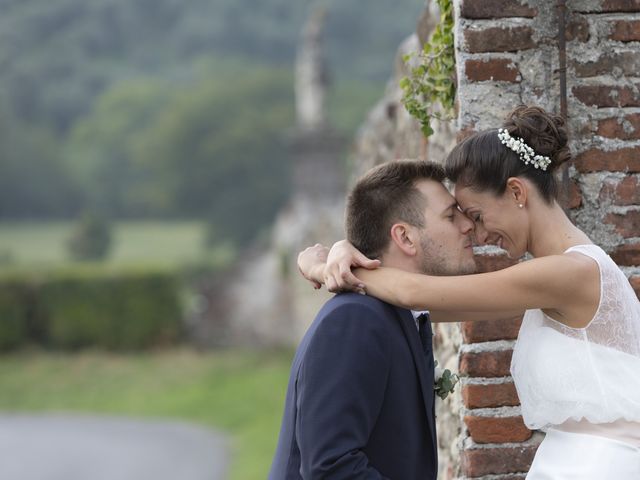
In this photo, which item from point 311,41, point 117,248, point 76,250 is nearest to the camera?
point 311,41

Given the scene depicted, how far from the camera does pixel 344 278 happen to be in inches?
103

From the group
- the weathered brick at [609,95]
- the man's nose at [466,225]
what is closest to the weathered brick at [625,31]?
the weathered brick at [609,95]

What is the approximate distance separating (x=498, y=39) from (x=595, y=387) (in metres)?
1.23

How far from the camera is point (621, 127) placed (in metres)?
3.34

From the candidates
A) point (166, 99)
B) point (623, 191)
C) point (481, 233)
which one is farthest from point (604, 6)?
point (166, 99)

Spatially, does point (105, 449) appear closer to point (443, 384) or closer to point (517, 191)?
point (443, 384)

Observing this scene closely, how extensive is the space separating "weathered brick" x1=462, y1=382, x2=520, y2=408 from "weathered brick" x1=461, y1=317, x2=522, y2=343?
0.50 ft

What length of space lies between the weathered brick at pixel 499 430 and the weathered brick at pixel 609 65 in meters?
1.16

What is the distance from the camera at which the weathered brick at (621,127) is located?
3342 mm

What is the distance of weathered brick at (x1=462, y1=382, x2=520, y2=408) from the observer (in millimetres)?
3375

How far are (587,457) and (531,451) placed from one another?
0.73 m

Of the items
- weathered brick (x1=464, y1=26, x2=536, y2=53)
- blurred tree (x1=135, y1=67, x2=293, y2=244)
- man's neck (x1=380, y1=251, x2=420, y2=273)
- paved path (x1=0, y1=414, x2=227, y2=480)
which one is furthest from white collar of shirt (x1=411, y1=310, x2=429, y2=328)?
blurred tree (x1=135, y1=67, x2=293, y2=244)

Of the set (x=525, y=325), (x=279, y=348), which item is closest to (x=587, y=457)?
(x=525, y=325)

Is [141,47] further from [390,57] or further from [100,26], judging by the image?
[390,57]
